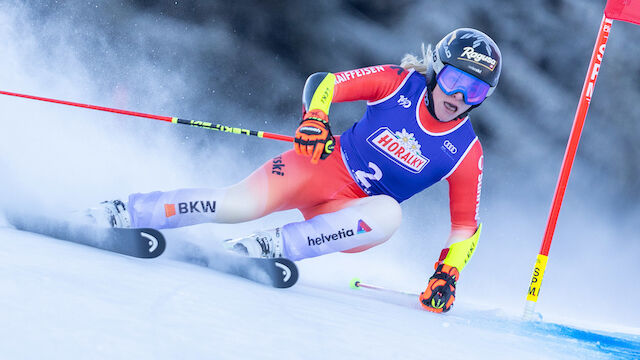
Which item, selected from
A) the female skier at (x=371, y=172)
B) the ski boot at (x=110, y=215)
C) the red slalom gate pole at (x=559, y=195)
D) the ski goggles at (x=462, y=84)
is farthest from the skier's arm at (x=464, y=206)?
the ski boot at (x=110, y=215)

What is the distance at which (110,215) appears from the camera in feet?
6.78

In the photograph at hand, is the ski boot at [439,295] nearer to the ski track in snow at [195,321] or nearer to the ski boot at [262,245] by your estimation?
the ski track in snow at [195,321]

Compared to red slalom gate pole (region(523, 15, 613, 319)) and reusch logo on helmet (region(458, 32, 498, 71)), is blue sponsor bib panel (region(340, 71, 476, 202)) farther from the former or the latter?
red slalom gate pole (region(523, 15, 613, 319))

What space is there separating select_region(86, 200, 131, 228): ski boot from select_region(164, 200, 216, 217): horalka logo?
5.4 inches

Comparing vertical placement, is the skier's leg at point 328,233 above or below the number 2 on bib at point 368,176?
below

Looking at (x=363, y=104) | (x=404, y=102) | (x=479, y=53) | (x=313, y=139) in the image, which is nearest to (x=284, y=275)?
(x=313, y=139)

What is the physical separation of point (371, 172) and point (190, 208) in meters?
0.69

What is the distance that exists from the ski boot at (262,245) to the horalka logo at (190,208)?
16cm

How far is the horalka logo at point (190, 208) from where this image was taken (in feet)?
6.90

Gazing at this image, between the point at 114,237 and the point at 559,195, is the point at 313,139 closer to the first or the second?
the point at 114,237

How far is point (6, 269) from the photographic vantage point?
1.44 m

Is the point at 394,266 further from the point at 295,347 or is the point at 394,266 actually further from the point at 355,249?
the point at 295,347

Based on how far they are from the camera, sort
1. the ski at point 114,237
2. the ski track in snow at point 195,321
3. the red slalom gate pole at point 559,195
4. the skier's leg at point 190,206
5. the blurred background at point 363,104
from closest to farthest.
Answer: the ski track in snow at point 195,321 < the ski at point 114,237 < the skier's leg at point 190,206 < the red slalom gate pole at point 559,195 < the blurred background at point 363,104

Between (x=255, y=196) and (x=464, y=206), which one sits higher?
(x=464, y=206)
